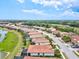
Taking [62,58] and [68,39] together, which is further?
[68,39]

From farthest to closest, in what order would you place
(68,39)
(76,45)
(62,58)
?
(68,39)
(76,45)
(62,58)

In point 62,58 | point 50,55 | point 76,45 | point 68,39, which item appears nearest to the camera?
point 62,58

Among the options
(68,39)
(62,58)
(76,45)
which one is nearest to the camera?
(62,58)

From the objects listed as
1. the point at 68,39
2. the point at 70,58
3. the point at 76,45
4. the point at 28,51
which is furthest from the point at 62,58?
the point at 68,39

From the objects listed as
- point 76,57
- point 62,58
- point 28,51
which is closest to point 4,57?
point 28,51

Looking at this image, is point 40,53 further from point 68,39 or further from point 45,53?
point 68,39

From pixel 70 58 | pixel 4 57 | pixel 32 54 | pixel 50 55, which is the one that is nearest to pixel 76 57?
pixel 70 58

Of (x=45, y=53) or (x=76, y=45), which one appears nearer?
(x=45, y=53)

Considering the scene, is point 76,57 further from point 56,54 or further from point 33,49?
point 33,49

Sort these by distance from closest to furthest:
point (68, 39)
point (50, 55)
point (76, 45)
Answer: point (50, 55) < point (76, 45) < point (68, 39)
